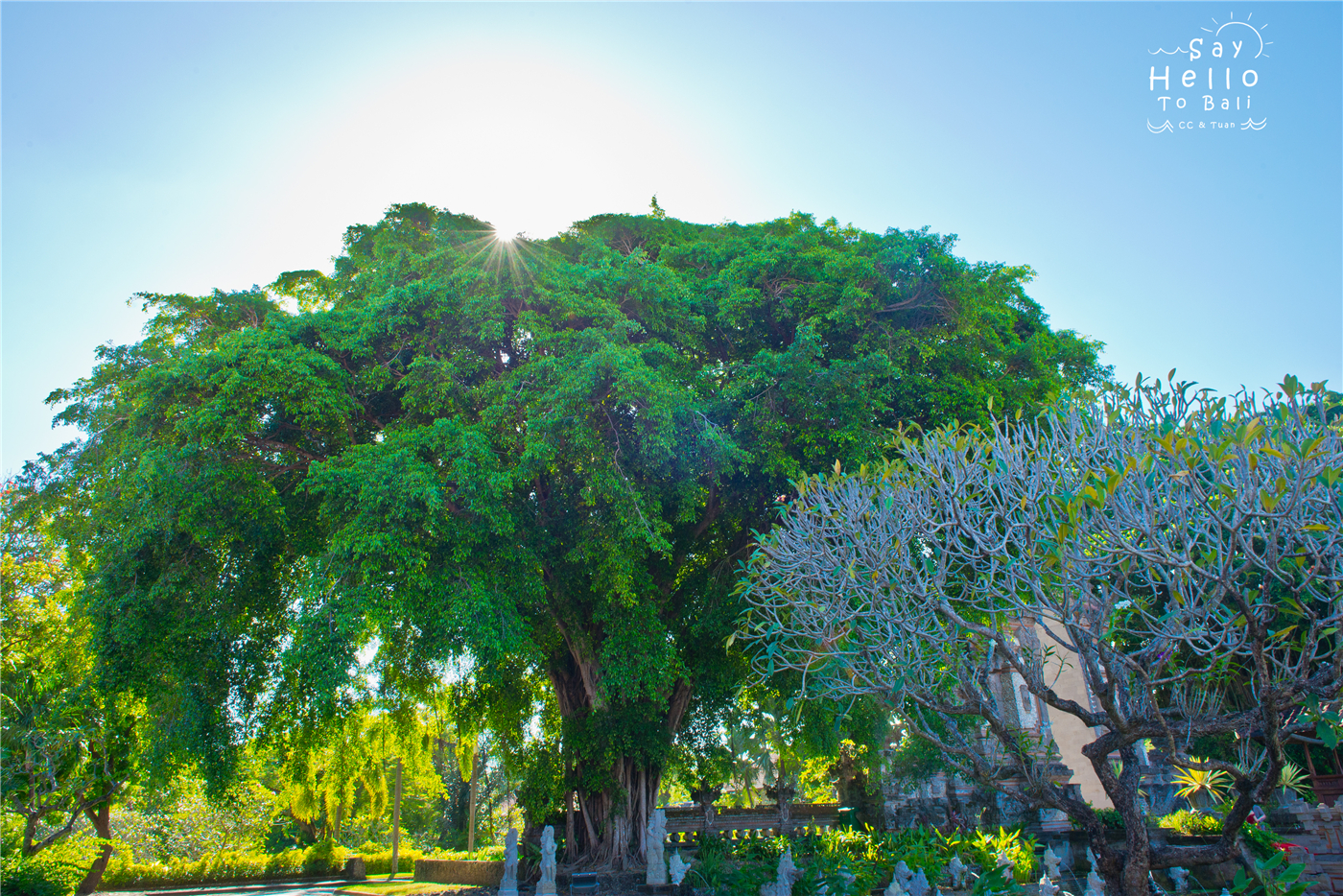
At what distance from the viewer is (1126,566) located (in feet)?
20.9

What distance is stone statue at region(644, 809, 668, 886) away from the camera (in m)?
12.8

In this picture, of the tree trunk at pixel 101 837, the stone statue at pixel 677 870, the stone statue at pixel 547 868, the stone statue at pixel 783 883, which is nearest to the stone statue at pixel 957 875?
the stone statue at pixel 783 883

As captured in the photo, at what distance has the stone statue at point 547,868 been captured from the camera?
12092mm

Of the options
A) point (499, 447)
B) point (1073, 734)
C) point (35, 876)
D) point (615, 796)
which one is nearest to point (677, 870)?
point (615, 796)

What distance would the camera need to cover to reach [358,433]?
42.8ft

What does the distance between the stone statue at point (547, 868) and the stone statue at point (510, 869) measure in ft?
2.71

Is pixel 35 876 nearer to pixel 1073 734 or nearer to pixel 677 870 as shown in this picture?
pixel 677 870

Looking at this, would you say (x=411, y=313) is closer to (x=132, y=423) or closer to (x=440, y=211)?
(x=440, y=211)

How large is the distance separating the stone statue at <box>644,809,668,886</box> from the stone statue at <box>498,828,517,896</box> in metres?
2.30

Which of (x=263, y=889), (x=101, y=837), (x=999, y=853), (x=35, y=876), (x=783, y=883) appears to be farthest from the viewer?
(x=263, y=889)

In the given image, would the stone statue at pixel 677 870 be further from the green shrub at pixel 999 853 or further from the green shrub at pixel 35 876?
the green shrub at pixel 35 876

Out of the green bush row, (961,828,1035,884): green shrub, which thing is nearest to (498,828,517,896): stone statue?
(961,828,1035,884): green shrub

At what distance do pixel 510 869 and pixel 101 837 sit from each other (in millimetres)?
11148

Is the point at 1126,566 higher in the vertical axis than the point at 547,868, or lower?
higher
